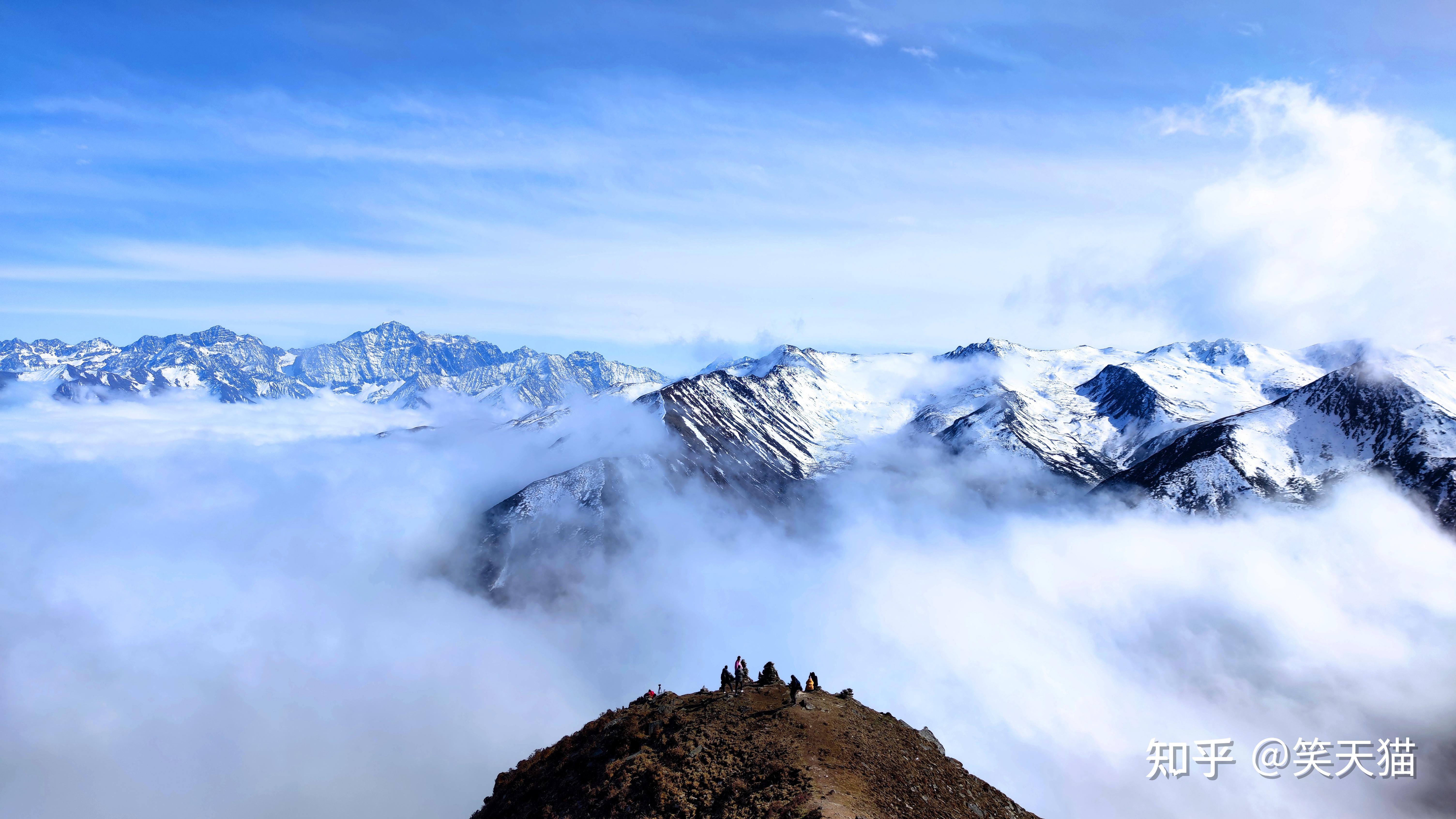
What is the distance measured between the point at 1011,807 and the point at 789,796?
1876cm

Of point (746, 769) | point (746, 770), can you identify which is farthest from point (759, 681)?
point (746, 770)

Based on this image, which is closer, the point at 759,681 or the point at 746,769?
the point at 746,769

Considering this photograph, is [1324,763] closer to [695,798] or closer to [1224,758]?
[1224,758]

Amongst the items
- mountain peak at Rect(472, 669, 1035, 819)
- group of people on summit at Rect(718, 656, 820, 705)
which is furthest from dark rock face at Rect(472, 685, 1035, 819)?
group of people on summit at Rect(718, 656, 820, 705)

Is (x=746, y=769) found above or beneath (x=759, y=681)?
beneath

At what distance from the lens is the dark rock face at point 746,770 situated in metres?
32.9

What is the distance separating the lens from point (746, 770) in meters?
34.9

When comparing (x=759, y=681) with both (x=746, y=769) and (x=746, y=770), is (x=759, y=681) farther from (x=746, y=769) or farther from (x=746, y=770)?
(x=746, y=770)

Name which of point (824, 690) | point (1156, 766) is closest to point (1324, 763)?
point (1156, 766)

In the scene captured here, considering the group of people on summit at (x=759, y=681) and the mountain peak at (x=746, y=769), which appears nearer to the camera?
the mountain peak at (x=746, y=769)

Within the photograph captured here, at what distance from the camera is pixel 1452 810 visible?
650 ft

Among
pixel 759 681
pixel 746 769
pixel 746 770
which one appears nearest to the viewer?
pixel 746 770

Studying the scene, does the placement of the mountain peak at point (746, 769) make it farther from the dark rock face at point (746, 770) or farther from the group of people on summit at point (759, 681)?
the group of people on summit at point (759, 681)

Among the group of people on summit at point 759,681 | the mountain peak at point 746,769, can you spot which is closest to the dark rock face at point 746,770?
the mountain peak at point 746,769
